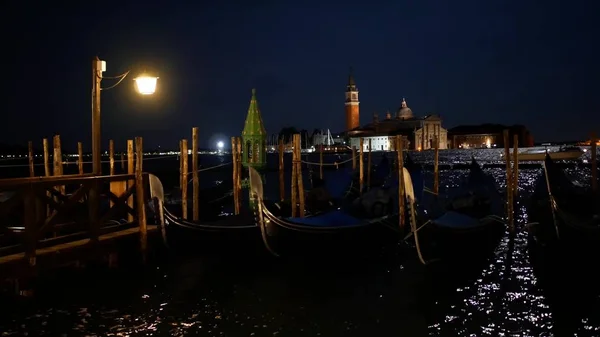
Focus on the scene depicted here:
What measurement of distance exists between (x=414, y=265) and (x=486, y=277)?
1108 mm

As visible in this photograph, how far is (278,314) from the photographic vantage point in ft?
21.0

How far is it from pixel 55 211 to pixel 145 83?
195 cm

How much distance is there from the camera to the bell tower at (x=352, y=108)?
101562mm

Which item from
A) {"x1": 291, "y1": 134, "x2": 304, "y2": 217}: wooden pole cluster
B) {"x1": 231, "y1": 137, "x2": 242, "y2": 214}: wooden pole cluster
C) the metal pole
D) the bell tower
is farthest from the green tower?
the bell tower

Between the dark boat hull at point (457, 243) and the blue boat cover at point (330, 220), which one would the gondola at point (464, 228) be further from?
the blue boat cover at point (330, 220)

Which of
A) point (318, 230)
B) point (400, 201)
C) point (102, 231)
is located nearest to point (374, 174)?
point (400, 201)

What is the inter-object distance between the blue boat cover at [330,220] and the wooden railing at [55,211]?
2.57 m

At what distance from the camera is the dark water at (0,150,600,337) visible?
5930 millimetres

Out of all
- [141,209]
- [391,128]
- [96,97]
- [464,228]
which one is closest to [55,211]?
[141,209]

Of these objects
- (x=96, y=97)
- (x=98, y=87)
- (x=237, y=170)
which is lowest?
(x=237, y=170)

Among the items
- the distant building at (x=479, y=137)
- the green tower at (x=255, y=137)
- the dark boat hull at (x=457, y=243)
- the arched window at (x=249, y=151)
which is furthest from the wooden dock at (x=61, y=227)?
the distant building at (x=479, y=137)

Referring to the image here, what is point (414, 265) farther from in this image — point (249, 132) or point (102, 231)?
point (249, 132)

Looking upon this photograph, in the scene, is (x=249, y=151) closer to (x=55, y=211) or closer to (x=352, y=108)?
(x=55, y=211)

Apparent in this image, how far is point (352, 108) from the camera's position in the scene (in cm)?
10344
